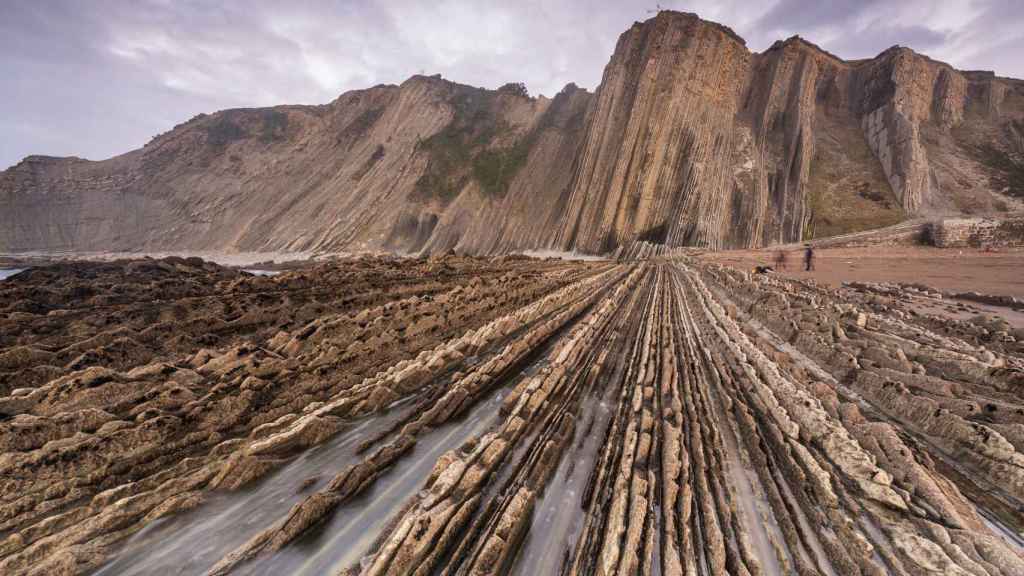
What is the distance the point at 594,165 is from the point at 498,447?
39914mm

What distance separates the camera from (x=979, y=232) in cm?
2603

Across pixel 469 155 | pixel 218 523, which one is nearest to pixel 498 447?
pixel 218 523

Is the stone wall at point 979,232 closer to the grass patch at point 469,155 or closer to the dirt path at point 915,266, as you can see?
the dirt path at point 915,266

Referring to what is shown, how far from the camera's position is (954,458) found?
187 inches

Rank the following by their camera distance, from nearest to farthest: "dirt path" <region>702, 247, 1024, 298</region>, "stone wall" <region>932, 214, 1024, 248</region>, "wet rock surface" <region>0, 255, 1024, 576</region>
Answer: "wet rock surface" <region>0, 255, 1024, 576</region>
"dirt path" <region>702, 247, 1024, 298</region>
"stone wall" <region>932, 214, 1024, 248</region>

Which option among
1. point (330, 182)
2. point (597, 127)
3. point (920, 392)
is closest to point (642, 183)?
point (597, 127)

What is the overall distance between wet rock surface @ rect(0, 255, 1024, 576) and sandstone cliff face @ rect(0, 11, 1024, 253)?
30.7 metres

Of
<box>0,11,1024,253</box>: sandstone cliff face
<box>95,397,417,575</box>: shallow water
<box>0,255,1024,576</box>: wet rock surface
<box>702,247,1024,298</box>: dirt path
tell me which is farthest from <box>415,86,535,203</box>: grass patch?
<box>95,397,417,575</box>: shallow water

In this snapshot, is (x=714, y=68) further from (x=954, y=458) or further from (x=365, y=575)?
(x=365, y=575)

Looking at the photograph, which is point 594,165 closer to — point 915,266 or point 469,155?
point 469,155

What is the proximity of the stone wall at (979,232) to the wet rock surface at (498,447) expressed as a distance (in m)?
26.9

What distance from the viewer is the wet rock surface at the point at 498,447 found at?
3.58 meters

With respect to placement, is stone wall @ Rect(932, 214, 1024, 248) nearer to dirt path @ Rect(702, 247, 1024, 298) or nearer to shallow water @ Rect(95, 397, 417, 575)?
dirt path @ Rect(702, 247, 1024, 298)

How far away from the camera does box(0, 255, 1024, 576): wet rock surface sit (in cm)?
358
